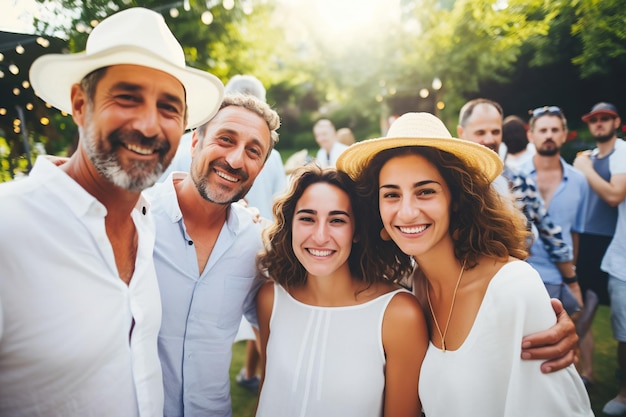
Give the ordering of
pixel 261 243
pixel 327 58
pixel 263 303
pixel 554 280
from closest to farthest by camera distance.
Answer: pixel 263 303 → pixel 261 243 → pixel 554 280 → pixel 327 58

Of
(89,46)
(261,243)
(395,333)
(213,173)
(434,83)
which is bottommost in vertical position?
(395,333)

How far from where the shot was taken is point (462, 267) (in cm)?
200

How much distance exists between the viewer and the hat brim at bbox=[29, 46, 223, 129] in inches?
55.7

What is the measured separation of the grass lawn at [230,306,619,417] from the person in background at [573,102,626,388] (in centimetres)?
17

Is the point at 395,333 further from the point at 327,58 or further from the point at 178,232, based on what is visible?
the point at 327,58

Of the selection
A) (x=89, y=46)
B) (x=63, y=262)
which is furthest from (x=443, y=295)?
(x=89, y=46)

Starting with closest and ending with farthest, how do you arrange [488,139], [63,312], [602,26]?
[63,312] < [488,139] < [602,26]

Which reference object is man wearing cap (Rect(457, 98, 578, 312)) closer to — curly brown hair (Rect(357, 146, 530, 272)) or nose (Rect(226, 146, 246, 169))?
curly brown hair (Rect(357, 146, 530, 272))

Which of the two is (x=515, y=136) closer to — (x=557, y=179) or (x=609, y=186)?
(x=557, y=179)

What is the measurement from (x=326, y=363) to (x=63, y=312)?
125 centimetres

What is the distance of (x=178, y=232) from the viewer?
6.81 ft

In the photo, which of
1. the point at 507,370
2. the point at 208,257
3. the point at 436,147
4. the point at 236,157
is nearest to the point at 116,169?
the point at 236,157

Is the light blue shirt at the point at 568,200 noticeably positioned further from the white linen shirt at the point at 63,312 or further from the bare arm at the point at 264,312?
the white linen shirt at the point at 63,312

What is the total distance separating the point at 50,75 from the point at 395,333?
80.2 inches
